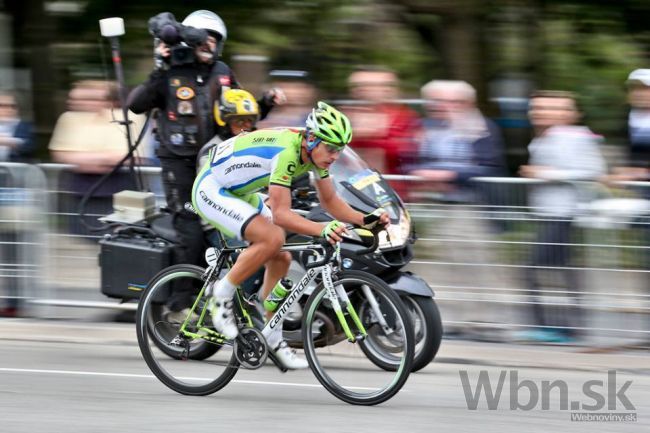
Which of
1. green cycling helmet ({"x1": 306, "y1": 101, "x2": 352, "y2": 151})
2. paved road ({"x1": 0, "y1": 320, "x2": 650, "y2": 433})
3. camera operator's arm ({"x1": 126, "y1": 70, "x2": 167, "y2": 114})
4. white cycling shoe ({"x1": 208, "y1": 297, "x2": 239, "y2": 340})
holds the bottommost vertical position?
paved road ({"x1": 0, "y1": 320, "x2": 650, "y2": 433})

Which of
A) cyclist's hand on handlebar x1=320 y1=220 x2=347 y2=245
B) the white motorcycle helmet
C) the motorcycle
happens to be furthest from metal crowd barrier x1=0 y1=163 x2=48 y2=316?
cyclist's hand on handlebar x1=320 y1=220 x2=347 y2=245

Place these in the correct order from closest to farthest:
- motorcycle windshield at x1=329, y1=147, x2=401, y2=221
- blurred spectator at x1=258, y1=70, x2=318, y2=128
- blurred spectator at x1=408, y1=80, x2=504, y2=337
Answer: motorcycle windshield at x1=329, y1=147, x2=401, y2=221
blurred spectator at x1=408, y1=80, x2=504, y2=337
blurred spectator at x1=258, y1=70, x2=318, y2=128

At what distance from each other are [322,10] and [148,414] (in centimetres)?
605

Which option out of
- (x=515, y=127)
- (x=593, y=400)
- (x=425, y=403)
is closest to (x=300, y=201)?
(x=425, y=403)

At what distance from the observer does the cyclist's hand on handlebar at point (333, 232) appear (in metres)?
6.78

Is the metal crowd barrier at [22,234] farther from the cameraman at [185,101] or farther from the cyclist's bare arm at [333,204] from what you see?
the cyclist's bare arm at [333,204]

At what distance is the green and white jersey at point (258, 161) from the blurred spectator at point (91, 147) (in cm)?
190

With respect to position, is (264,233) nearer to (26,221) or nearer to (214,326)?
(214,326)

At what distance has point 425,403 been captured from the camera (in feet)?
23.8

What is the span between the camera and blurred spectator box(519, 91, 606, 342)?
8.52m

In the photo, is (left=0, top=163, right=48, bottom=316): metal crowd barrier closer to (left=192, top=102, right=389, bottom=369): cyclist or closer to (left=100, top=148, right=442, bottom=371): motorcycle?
(left=100, top=148, right=442, bottom=371): motorcycle

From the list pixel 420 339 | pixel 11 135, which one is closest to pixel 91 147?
pixel 11 135

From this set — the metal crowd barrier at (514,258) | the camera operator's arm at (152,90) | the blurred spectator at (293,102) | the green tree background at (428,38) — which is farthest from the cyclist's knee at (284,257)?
the green tree background at (428,38)

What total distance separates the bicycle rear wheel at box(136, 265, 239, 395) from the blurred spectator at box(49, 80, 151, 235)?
1714mm
